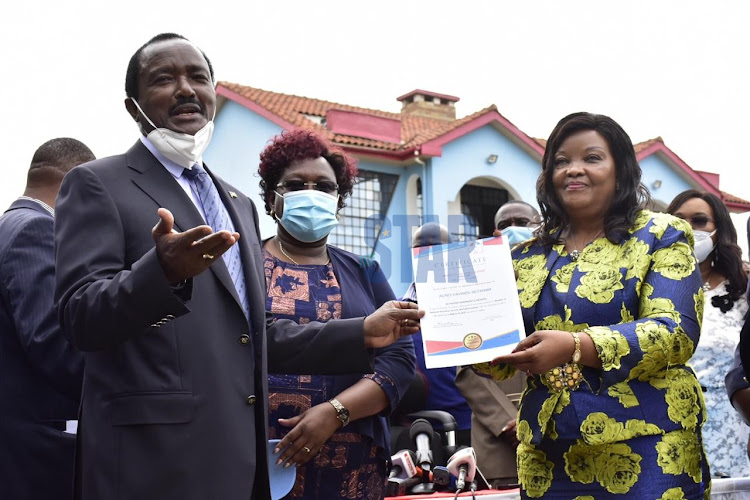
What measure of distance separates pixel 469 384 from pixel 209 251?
3.03 m

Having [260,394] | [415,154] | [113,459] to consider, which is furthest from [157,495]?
[415,154]

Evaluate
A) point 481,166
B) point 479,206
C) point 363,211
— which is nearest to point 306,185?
point 363,211

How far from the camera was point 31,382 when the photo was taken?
11.7 feet

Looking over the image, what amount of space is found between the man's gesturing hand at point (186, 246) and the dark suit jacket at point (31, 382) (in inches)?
60.3

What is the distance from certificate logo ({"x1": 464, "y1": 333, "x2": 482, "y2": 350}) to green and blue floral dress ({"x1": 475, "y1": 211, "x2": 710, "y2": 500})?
0.32 m

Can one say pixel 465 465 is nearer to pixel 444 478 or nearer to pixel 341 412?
pixel 444 478

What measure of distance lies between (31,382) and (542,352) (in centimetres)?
224

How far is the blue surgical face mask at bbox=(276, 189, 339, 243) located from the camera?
12.7ft

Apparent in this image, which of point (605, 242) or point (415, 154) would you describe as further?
point (415, 154)

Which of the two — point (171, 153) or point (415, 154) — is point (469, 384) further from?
point (415, 154)

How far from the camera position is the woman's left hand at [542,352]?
106 inches

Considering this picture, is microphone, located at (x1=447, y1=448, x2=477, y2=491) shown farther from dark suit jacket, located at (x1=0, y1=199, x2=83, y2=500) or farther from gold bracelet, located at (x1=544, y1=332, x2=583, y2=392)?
dark suit jacket, located at (x1=0, y1=199, x2=83, y2=500)

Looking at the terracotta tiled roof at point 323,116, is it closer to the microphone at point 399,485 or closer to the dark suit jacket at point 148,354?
the microphone at point 399,485

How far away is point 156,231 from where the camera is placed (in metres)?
2.13
